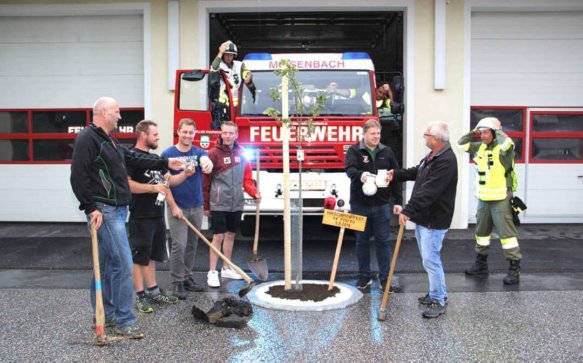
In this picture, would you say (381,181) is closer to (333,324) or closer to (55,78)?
(333,324)

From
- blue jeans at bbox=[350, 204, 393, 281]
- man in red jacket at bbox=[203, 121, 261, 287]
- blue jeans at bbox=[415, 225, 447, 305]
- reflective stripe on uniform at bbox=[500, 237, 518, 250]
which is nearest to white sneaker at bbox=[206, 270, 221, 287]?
man in red jacket at bbox=[203, 121, 261, 287]

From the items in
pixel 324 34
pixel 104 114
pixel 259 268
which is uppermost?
pixel 324 34

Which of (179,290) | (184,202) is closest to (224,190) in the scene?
(184,202)

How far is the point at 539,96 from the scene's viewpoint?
10.4m

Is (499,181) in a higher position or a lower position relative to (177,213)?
higher

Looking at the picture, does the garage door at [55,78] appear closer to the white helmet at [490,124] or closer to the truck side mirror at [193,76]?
the truck side mirror at [193,76]

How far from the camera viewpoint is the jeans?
5.52m

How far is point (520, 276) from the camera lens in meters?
6.43

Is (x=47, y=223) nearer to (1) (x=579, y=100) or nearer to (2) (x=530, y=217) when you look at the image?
(2) (x=530, y=217)

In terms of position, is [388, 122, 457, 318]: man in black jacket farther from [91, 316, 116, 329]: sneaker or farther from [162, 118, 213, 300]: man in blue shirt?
[91, 316, 116, 329]: sneaker

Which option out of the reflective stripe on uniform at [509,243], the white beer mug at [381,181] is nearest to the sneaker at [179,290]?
the white beer mug at [381,181]

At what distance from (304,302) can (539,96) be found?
25.3ft

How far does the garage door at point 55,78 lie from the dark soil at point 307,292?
6.19 metres

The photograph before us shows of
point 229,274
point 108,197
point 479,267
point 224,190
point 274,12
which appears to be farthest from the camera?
point 274,12
